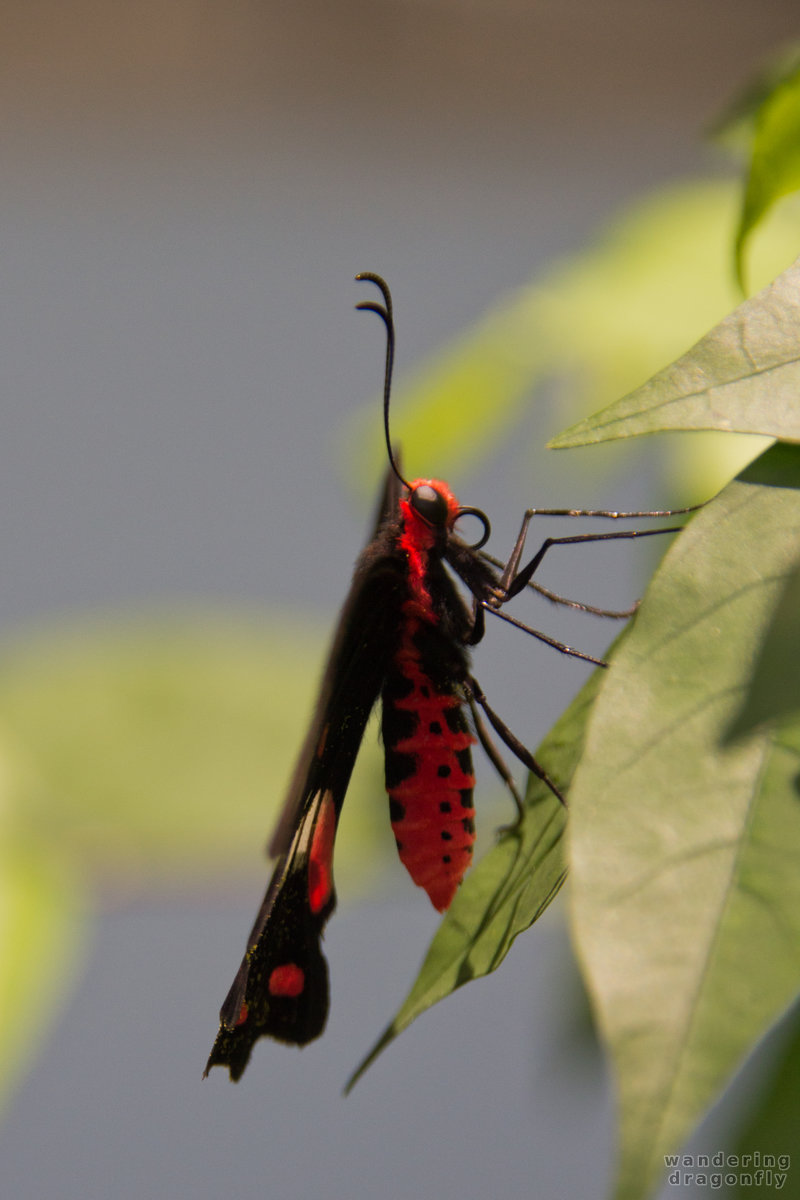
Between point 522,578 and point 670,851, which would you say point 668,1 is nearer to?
point 522,578

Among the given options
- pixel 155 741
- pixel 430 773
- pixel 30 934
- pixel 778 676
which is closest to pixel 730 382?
pixel 778 676

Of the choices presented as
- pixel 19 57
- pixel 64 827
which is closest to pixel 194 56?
pixel 19 57

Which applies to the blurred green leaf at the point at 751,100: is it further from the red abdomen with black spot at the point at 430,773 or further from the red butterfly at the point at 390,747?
the red abdomen with black spot at the point at 430,773

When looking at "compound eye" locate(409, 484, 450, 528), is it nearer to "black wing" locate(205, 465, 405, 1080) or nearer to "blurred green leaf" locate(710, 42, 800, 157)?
"black wing" locate(205, 465, 405, 1080)

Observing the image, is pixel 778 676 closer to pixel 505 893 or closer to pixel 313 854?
pixel 505 893

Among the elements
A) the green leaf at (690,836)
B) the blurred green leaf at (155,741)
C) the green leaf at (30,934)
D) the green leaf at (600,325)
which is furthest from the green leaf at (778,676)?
the blurred green leaf at (155,741)

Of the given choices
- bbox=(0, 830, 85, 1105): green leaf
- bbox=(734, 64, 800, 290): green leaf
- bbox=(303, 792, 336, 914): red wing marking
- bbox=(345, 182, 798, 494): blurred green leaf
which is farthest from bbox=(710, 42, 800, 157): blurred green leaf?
bbox=(0, 830, 85, 1105): green leaf
